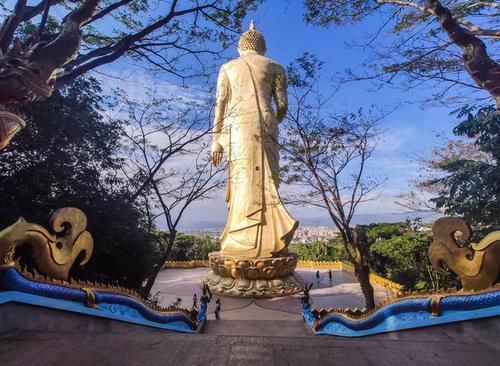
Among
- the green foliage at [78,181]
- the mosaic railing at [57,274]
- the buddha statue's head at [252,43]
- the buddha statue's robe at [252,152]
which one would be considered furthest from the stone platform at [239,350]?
the buddha statue's head at [252,43]

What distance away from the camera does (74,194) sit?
19.2 feet

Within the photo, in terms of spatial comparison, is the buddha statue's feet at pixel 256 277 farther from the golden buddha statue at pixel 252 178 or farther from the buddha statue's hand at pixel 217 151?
the buddha statue's hand at pixel 217 151

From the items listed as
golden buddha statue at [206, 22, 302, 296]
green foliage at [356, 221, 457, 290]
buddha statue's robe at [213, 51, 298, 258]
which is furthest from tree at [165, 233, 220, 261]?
green foliage at [356, 221, 457, 290]

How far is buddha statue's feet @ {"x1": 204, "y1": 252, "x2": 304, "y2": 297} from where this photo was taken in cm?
939

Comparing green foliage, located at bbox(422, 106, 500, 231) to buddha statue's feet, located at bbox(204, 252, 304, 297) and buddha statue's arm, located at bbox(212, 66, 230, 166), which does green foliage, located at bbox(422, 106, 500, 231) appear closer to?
buddha statue's feet, located at bbox(204, 252, 304, 297)

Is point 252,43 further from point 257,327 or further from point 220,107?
point 257,327

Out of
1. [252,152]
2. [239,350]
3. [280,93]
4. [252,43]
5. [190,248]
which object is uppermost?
[252,43]

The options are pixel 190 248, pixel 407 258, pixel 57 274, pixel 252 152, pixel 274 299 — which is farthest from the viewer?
pixel 190 248

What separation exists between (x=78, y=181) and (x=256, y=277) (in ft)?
18.5

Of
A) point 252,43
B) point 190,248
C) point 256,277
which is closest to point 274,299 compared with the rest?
point 256,277

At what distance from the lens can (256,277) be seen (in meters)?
9.55

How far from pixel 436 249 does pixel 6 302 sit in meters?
3.79

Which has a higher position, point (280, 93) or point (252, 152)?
point (280, 93)

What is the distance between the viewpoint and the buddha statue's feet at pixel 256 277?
30.8 feet
